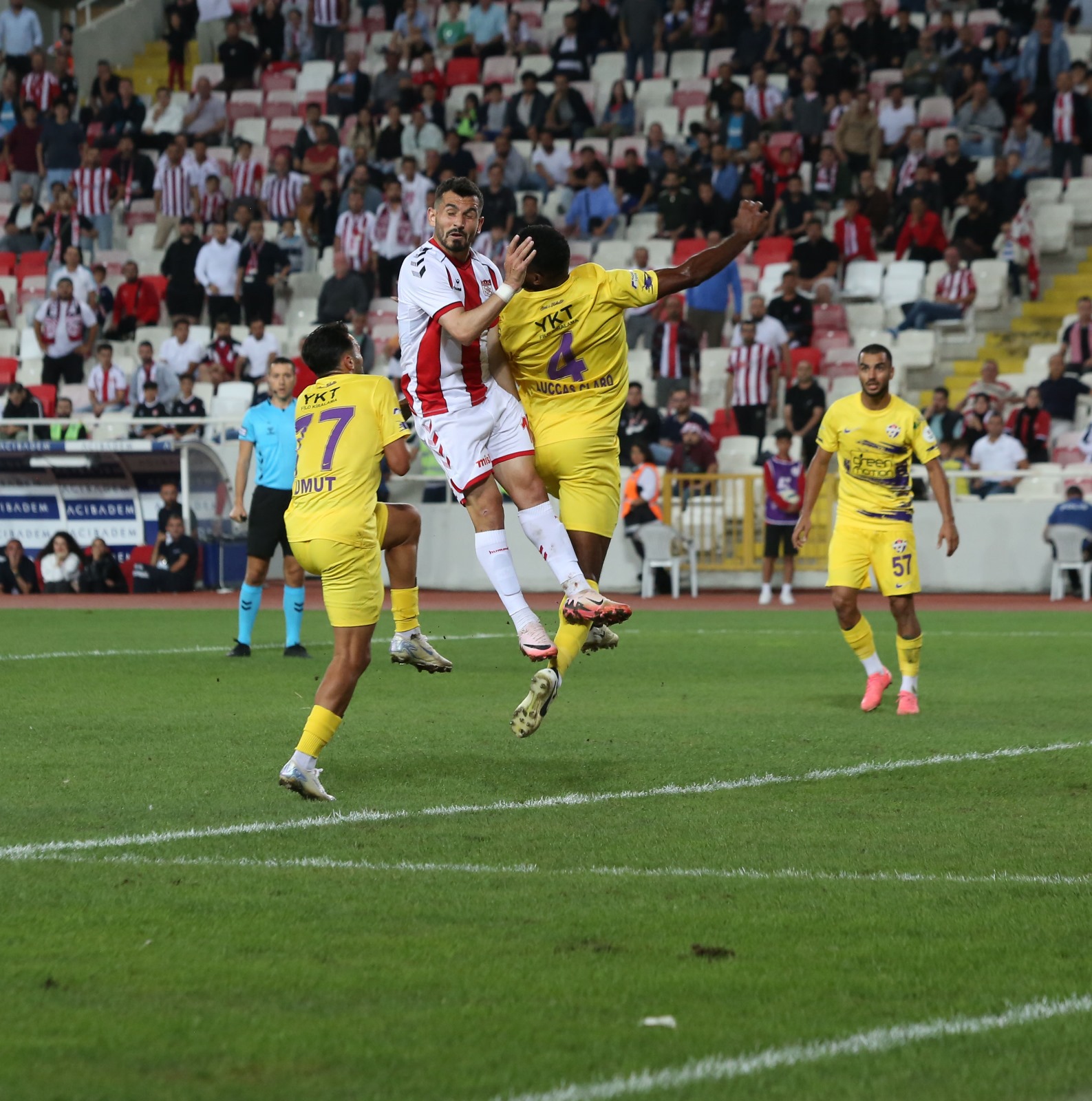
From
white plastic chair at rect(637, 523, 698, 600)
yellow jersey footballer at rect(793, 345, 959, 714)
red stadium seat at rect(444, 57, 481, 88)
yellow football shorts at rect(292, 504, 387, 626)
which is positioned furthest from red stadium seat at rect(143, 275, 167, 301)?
yellow football shorts at rect(292, 504, 387, 626)

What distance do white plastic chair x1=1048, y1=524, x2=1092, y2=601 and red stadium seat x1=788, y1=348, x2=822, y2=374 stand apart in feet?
14.4

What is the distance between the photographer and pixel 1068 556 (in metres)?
20.8

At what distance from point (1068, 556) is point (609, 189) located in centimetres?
930

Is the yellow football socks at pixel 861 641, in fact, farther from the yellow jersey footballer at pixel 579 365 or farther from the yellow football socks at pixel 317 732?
the yellow football socks at pixel 317 732

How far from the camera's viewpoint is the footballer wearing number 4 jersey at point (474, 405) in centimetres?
767

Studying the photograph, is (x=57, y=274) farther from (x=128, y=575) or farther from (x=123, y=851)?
(x=123, y=851)

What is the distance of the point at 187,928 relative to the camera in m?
4.99

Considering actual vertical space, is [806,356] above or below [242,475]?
above

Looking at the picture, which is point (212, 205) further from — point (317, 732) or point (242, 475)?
point (317, 732)

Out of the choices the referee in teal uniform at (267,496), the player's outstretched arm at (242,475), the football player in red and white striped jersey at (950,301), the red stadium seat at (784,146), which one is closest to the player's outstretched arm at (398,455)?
the player's outstretched arm at (242,475)

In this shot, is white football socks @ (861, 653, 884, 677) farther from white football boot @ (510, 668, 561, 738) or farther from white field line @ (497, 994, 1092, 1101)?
white field line @ (497, 994, 1092, 1101)

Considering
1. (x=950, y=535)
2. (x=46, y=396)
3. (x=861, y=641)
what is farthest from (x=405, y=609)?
(x=46, y=396)

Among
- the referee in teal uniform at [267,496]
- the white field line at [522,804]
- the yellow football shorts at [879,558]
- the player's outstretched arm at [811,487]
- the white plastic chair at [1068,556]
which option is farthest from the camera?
the white plastic chair at [1068,556]

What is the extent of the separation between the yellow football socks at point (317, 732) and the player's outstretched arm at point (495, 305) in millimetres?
1691
